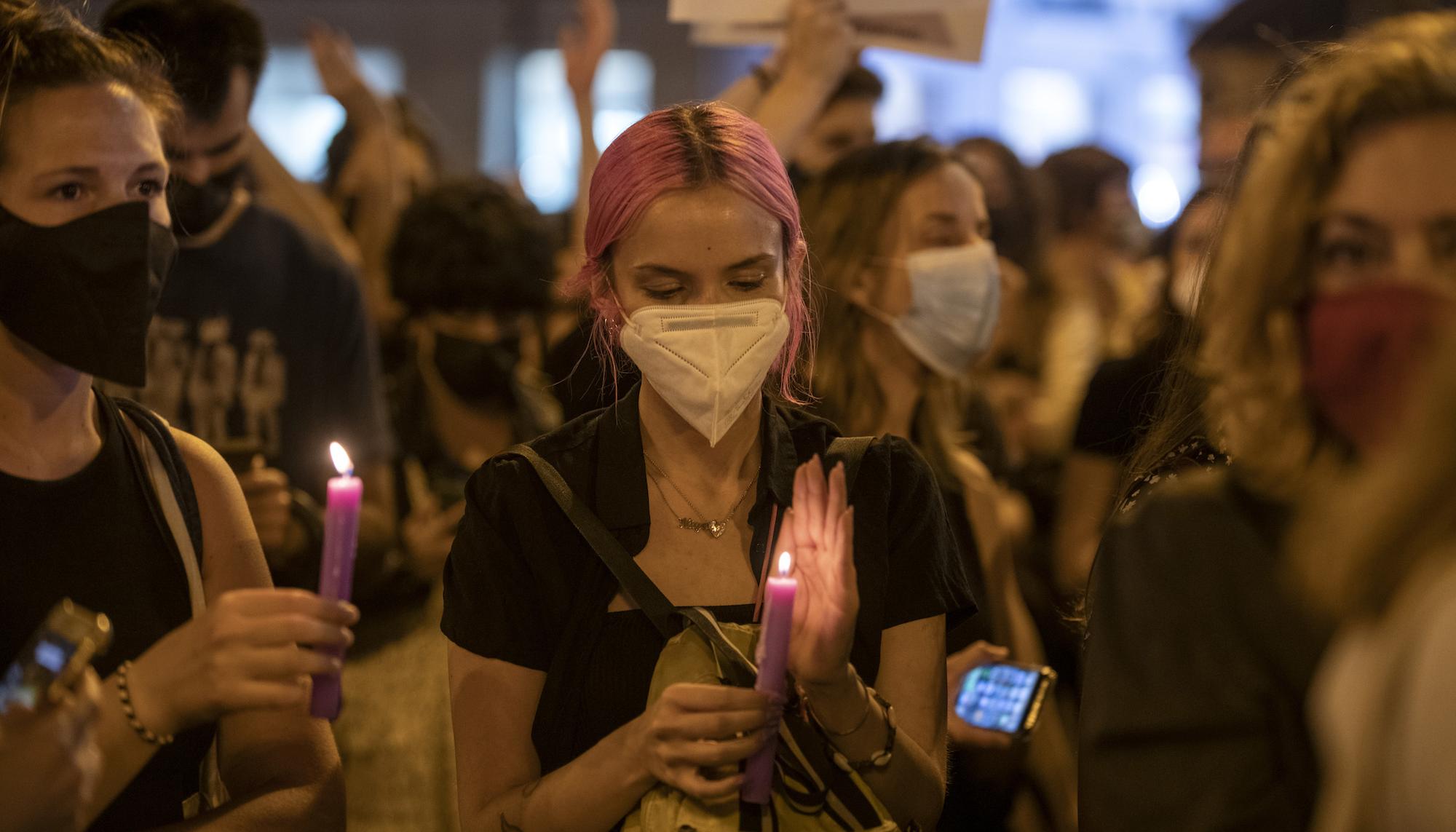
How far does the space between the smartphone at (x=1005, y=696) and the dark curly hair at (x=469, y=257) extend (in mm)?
1866

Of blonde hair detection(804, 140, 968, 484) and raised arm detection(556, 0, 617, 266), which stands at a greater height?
raised arm detection(556, 0, 617, 266)

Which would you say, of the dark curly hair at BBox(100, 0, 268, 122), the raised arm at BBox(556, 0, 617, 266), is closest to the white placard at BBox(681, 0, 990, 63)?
the raised arm at BBox(556, 0, 617, 266)

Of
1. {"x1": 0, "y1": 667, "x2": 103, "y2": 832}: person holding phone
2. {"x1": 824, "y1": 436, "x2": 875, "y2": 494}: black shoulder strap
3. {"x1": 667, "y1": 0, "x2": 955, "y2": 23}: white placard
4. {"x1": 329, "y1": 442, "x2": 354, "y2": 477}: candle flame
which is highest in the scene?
{"x1": 667, "y1": 0, "x2": 955, "y2": 23}: white placard

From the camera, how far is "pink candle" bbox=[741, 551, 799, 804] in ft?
5.71

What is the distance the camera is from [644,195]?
2350 mm

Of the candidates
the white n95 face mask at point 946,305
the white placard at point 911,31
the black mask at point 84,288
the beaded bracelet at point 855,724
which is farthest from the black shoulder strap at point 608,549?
the white placard at point 911,31

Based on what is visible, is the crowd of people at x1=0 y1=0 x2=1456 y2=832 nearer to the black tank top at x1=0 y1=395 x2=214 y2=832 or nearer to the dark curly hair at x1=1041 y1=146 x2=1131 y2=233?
the black tank top at x1=0 y1=395 x2=214 y2=832

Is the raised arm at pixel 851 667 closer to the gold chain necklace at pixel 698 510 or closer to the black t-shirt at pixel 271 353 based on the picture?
the gold chain necklace at pixel 698 510

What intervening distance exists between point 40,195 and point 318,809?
1.08m

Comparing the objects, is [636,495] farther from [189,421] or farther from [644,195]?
[189,421]

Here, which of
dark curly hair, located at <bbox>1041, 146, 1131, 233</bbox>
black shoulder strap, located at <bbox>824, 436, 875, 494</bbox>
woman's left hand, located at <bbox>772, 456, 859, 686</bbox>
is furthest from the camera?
dark curly hair, located at <bbox>1041, 146, 1131, 233</bbox>

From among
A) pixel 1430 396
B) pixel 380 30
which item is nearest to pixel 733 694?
pixel 1430 396

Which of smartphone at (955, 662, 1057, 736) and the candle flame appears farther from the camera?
smartphone at (955, 662, 1057, 736)

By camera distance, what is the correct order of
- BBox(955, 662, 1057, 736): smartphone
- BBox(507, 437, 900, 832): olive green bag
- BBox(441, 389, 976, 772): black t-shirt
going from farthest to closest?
1. BBox(955, 662, 1057, 736): smartphone
2. BBox(441, 389, 976, 772): black t-shirt
3. BBox(507, 437, 900, 832): olive green bag
